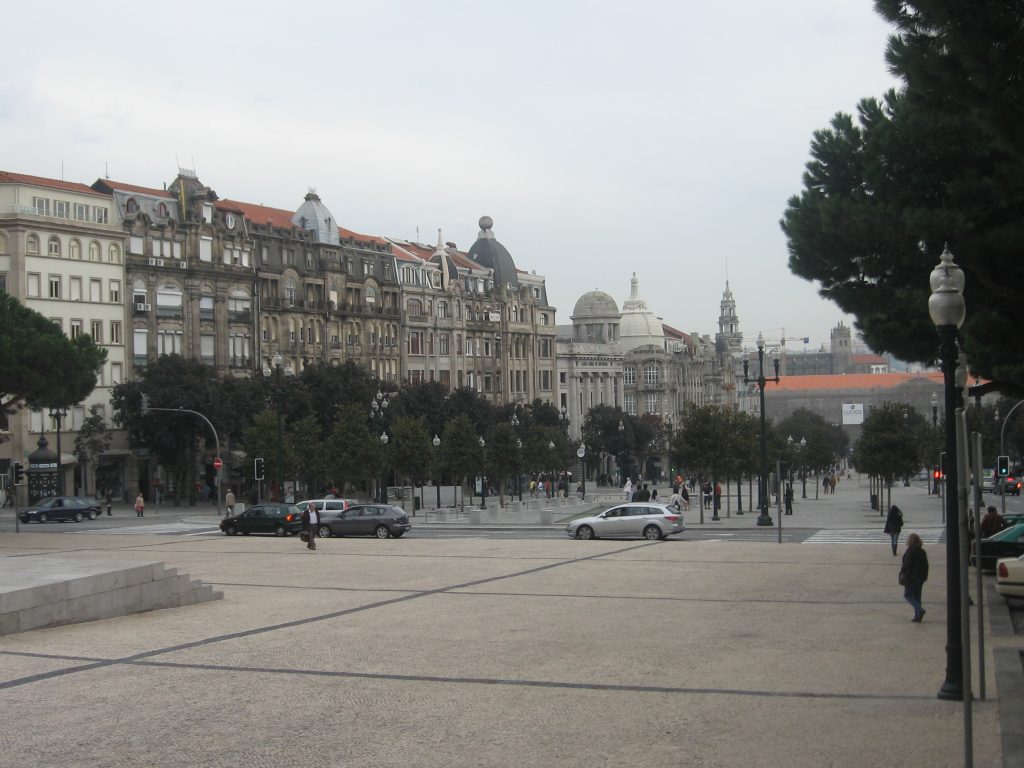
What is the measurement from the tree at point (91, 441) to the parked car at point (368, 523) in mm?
36219

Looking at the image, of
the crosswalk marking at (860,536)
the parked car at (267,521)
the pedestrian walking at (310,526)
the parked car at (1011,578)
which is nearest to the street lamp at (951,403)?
the parked car at (1011,578)

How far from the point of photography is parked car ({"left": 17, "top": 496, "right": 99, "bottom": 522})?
60.4m

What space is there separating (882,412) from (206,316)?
46.9 m

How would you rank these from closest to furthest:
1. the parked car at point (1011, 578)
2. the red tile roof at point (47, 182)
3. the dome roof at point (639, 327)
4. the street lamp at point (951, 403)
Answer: the street lamp at point (951, 403), the parked car at point (1011, 578), the red tile roof at point (47, 182), the dome roof at point (639, 327)

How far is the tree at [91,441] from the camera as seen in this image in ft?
250

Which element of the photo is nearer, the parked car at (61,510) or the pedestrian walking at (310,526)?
the pedestrian walking at (310,526)

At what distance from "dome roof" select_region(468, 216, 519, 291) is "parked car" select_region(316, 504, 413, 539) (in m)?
81.3

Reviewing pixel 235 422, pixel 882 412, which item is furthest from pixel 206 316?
pixel 882 412

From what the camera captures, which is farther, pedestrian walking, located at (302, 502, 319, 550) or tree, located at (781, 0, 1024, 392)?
pedestrian walking, located at (302, 502, 319, 550)

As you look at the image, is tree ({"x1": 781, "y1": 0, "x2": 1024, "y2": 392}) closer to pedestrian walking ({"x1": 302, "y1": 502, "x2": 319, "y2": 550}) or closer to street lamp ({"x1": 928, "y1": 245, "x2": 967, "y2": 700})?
street lamp ({"x1": 928, "y1": 245, "x2": 967, "y2": 700})

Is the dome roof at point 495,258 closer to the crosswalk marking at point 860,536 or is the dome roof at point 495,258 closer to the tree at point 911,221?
the crosswalk marking at point 860,536

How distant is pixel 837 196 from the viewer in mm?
25656

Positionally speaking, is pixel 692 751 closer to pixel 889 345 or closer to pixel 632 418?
pixel 889 345

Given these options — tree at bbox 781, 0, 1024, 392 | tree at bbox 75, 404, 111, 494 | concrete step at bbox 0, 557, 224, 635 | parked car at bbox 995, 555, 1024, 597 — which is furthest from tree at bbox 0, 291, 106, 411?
parked car at bbox 995, 555, 1024, 597
